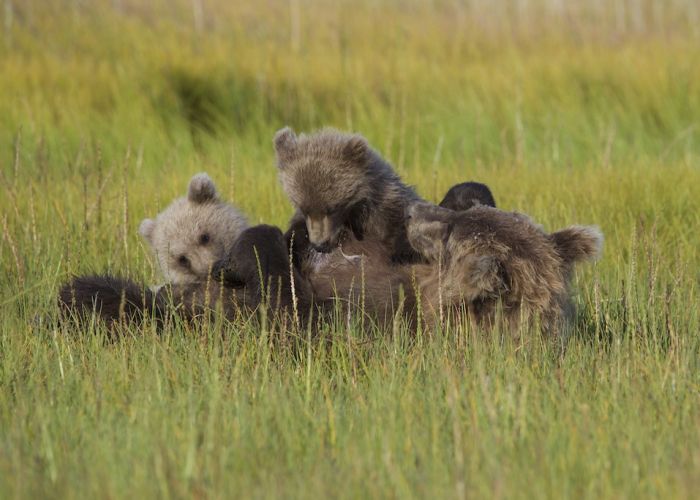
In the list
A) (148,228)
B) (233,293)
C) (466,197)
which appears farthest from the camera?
(148,228)

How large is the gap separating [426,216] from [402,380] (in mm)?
1033

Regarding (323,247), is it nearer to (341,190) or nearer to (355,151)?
(341,190)

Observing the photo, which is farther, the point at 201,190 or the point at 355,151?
the point at 201,190

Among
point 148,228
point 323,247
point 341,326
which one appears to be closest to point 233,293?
point 323,247

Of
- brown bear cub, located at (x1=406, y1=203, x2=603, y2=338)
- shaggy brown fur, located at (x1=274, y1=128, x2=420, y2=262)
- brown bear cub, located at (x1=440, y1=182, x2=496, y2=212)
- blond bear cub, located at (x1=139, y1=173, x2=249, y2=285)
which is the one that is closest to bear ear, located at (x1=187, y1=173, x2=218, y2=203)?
blond bear cub, located at (x1=139, y1=173, x2=249, y2=285)

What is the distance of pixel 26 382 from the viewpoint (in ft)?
15.1

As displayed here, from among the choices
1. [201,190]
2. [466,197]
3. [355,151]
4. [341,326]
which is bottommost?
[341,326]

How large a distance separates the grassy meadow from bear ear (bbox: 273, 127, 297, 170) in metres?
1.18

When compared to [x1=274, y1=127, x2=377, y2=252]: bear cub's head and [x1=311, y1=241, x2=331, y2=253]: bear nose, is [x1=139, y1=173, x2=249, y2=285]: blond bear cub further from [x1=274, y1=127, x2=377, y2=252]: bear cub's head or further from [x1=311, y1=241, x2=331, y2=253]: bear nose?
[x1=311, y1=241, x2=331, y2=253]: bear nose

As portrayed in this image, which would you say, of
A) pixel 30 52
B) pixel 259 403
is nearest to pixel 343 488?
pixel 259 403

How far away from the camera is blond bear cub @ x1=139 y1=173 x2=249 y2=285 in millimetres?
6504

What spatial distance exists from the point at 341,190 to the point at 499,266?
4.35 feet

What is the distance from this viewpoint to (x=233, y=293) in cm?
543

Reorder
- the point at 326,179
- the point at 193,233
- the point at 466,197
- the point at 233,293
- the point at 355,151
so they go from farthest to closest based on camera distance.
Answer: the point at 193,233 → the point at 355,151 → the point at 326,179 → the point at 466,197 → the point at 233,293
